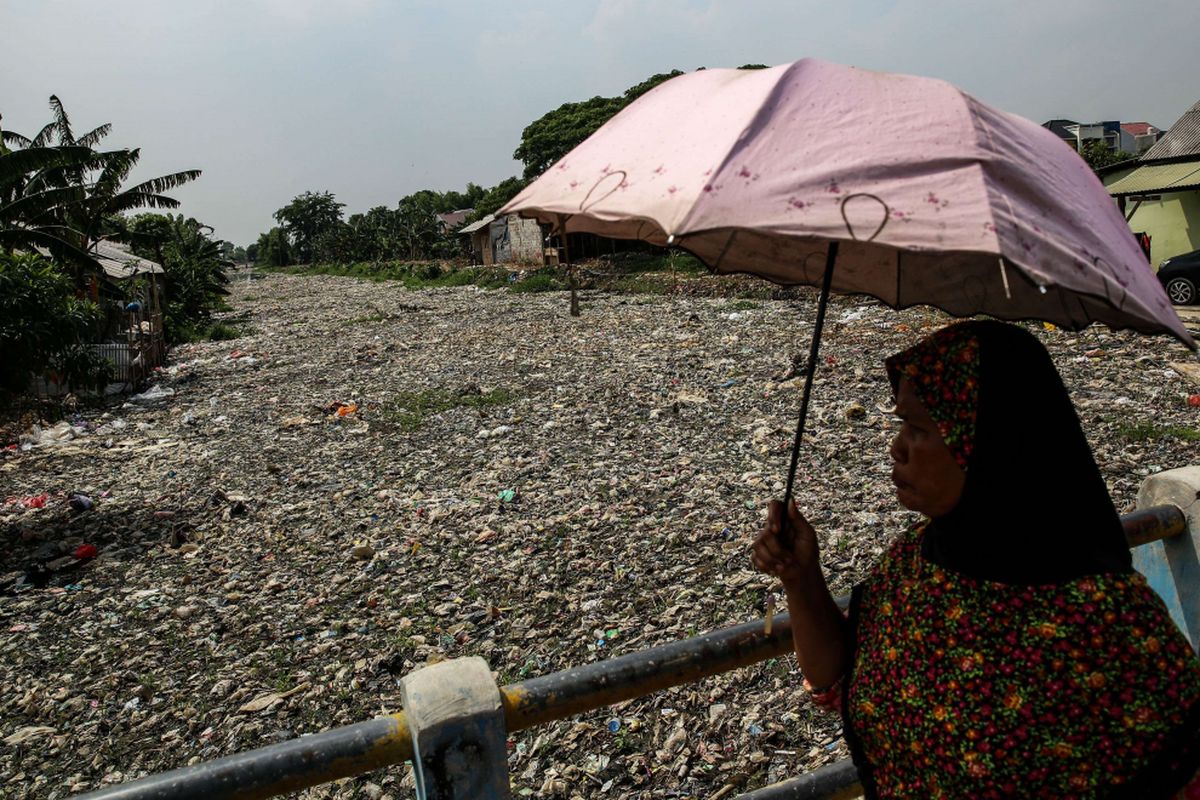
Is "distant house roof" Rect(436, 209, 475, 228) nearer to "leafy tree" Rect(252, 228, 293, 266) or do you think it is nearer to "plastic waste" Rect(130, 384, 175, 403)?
"leafy tree" Rect(252, 228, 293, 266)

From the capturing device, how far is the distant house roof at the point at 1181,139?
19.1m

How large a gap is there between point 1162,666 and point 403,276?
44921 millimetres

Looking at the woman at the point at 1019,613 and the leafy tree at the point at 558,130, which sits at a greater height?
the leafy tree at the point at 558,130

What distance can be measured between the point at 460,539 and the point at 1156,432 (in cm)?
633

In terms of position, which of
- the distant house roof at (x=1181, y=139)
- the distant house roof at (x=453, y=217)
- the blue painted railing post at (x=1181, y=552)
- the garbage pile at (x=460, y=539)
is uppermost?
the distant house roof at (x=453, y=217)

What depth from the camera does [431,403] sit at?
1155 centimetres

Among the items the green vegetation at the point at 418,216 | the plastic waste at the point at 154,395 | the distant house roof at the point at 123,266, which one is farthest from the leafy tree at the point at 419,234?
the plastic waste at the point at 154,395

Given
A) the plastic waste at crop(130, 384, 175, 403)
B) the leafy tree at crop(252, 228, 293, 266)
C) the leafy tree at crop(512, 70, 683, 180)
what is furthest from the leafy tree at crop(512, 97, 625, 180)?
the leafy tree at crop(252, 228, 293, 266)

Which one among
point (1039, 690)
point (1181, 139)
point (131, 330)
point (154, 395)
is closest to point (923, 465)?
point (1039, 690)

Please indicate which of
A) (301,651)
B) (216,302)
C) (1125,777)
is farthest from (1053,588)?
(216,302)

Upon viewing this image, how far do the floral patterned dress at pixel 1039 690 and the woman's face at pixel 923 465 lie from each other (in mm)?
130

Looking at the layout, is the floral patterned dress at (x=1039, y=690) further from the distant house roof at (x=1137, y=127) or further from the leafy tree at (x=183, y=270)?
the distant house roof at (x=1137, y=127)

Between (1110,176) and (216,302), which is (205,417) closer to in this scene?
(1110,176)

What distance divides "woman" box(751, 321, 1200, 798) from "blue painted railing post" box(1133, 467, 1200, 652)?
1.37m
